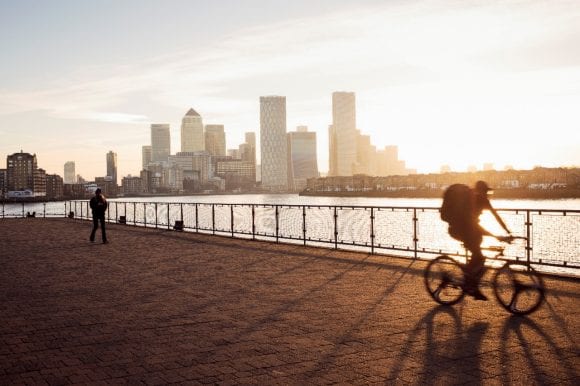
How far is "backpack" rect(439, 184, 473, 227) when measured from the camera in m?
8.73

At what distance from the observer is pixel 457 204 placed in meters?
8.77

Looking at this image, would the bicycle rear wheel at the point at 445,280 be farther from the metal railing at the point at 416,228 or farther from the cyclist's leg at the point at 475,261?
the metal railing at the point at 416,228

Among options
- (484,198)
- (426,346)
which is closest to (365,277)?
(484,198)

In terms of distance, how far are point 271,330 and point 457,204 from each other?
11.5 feet

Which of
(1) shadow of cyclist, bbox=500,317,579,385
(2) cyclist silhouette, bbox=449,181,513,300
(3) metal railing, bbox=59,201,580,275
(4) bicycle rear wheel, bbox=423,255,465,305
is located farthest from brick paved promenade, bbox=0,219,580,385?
(3) metal railing, bbox=59,201,580,275

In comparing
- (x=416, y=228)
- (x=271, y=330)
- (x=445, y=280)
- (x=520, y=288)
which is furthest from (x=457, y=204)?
(x=416, y=228)

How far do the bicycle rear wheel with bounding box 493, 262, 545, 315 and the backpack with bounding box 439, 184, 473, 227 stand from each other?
975 millimetres

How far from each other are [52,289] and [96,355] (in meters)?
5.49

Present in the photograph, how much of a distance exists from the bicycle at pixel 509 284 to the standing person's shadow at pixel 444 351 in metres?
0.51

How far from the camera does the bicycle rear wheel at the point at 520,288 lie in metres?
8.23

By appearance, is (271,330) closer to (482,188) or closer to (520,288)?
(520,288)

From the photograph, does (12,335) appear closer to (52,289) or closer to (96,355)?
(96,355)

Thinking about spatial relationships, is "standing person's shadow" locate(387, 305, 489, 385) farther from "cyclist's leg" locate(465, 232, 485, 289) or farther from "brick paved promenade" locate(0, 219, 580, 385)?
"cyclist's leg" locate(465, 232, 485, 289)

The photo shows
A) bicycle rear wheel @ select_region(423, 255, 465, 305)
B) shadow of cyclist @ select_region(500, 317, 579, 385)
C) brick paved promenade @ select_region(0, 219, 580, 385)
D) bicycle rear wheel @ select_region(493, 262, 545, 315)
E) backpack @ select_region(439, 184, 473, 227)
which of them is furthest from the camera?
bicycle rear wheel @ select_region(423, 255, 465, 305)
